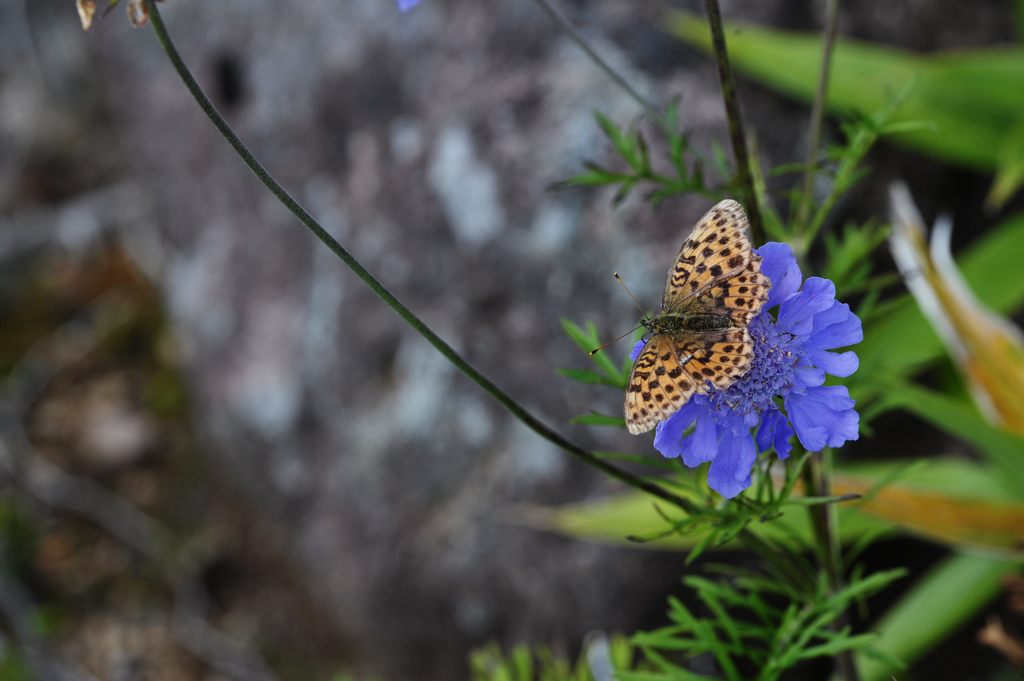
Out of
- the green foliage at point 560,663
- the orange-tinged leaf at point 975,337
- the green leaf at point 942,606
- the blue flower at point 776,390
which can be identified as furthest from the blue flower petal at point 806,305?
the green leaf at point 942,606

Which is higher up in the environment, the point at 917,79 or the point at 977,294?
the point at 917,79

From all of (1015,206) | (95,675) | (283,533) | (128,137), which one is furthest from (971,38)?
(95,675)

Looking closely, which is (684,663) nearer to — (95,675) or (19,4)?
(95,675)

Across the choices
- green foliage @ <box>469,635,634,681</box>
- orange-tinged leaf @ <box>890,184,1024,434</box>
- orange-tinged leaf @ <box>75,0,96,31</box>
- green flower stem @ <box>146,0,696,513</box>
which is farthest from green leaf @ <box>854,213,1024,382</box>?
orange-tinged leaf @ <box>75,0,96,31</box>

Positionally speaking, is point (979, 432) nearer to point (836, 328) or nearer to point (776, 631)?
point (776, 631)

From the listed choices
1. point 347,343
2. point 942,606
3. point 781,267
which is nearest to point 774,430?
point 781,267

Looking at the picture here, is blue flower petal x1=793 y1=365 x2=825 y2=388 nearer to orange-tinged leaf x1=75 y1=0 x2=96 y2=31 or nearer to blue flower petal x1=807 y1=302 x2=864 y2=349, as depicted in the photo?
blue flower petal x1=807 y1=302 x2=864 y2=349
